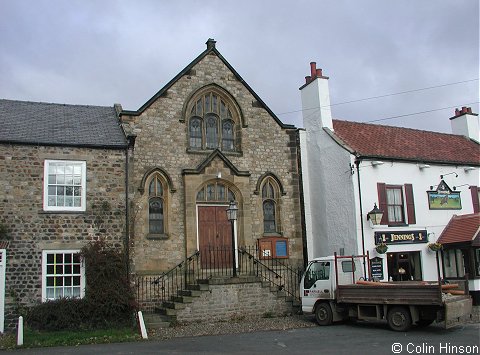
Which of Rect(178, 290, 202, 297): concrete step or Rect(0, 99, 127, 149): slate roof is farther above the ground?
Rect(0, 99, 127, 149): slate roof

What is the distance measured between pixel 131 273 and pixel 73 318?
2.47 m

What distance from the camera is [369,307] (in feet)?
52.9

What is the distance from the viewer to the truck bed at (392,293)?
1447 centimetres

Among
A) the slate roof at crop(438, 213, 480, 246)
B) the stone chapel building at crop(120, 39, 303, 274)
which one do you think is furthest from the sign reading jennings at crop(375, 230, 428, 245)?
the stone chapel building at crop(120, 39, 303, 274)

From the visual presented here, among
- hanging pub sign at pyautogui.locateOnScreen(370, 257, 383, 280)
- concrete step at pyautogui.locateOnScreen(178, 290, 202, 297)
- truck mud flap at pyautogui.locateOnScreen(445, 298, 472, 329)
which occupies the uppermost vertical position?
hanging pub sign at pyautogui.locateOnScreen(370, 257, 383, 280)

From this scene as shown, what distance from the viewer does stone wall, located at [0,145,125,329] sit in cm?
1692

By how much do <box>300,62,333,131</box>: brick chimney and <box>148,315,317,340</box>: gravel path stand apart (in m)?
8.70

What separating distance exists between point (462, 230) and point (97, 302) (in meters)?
14.4

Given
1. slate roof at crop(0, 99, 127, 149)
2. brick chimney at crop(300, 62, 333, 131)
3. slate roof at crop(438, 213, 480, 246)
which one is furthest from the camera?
brick chimney at crop(300, 62, 333, 131)

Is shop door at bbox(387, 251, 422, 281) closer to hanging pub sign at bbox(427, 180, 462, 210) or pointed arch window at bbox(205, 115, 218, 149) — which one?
hanging pub sign at bbox(427, 180, 462, 210)

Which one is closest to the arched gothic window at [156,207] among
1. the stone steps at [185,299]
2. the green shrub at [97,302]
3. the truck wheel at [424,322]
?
the green shrub at [97,302]

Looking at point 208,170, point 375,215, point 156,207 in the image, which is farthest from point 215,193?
point 375,215

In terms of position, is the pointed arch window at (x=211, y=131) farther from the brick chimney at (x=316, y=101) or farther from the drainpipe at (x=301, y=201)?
the brick chimney at (x=316, y=101)

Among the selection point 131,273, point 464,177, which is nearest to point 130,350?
point 131,273
